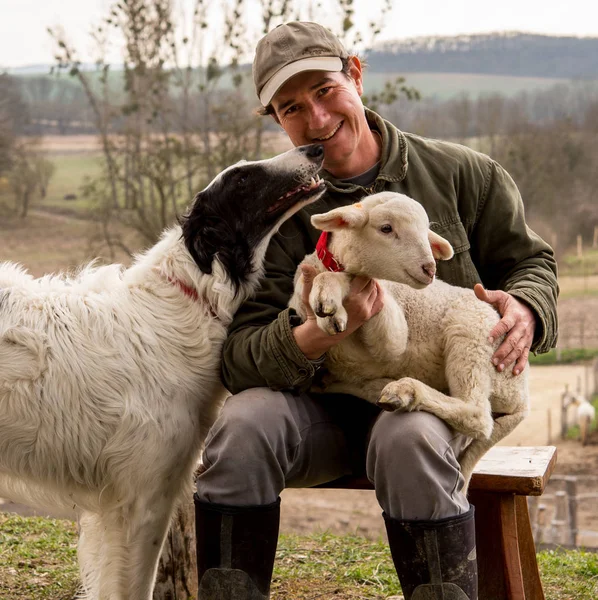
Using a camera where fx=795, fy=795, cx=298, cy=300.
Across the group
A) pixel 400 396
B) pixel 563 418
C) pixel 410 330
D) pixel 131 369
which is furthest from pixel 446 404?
pixel 563 418

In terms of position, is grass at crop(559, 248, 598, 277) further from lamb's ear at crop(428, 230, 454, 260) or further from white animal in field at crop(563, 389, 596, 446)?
lamb's ear at crop(428, 230, 454, 260)

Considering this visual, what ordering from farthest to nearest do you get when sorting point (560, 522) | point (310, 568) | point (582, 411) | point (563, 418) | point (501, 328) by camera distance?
point (563, 418) → point (582, 411) → point (560, 522) → point (310, 568) → point (501, 328)

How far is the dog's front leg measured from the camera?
94.0 inches

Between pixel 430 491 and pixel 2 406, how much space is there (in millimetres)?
1476

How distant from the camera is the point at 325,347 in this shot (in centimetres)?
261

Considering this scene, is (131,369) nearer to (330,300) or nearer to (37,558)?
(330,300)

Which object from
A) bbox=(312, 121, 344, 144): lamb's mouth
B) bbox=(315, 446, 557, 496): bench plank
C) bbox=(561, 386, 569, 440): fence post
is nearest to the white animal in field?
bbox=(561, 386, 569, 440): fence post

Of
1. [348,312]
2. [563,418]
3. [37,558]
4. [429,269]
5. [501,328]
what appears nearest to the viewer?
[429,269]

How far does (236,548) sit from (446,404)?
0.81 meters

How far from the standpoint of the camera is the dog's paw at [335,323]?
239 centimetres

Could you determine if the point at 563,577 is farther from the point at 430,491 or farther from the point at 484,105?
the point at 484,105

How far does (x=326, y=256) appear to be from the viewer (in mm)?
2648

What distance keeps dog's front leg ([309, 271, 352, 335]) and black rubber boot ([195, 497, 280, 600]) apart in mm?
628

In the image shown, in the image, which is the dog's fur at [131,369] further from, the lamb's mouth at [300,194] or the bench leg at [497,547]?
the bench leg at [497,547]
